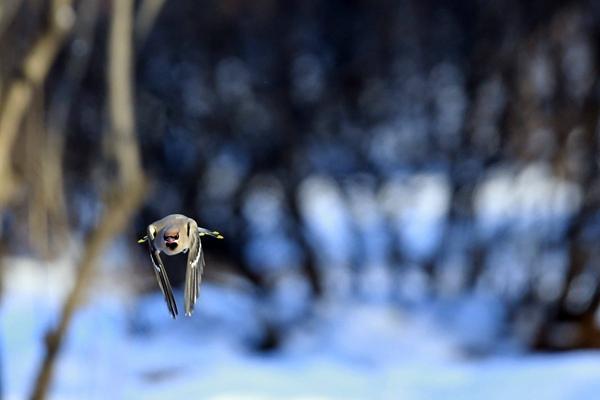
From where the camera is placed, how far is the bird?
476 millimetres

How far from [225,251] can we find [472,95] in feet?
7.60

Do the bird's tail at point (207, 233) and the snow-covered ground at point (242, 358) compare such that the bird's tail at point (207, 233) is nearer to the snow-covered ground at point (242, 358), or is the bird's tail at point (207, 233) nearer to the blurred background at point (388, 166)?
the snow-covered ground at point (242, 358)

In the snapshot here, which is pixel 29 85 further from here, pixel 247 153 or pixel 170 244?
pixel 247 153

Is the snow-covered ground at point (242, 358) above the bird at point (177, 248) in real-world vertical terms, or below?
above

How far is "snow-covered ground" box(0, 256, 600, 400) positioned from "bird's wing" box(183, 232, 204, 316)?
2.75 ft

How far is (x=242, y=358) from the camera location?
6.54 m

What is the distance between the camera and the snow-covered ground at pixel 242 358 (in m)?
2.39

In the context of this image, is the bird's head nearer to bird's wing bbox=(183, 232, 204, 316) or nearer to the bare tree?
bird's wing bbox=(183, 232, 204, 316)

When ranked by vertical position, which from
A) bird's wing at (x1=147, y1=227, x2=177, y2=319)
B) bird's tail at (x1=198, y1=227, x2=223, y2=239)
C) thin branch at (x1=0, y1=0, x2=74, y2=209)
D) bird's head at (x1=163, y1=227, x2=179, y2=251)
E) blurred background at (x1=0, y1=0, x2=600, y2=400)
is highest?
blurred background at (x1=0, y1=0, x2=600, y2=400)

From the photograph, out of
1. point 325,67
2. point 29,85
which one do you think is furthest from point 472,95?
point 29,85

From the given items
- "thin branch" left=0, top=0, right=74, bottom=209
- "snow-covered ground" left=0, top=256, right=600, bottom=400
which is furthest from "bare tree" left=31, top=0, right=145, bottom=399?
"thin branch" left=0, top=0, right=74, bottom=209

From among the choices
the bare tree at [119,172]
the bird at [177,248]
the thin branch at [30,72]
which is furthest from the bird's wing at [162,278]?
the thin branch at [30,72]

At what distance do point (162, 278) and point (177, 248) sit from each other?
0.07 ft

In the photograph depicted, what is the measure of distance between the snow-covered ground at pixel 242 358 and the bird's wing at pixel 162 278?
33.3 inches
